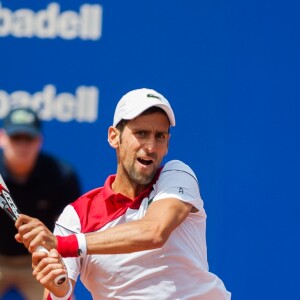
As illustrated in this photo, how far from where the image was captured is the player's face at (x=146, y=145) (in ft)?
13.0

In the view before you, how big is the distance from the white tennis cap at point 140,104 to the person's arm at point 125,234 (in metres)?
0.41

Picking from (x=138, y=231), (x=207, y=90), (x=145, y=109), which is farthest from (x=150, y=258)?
(x=207, y=90)

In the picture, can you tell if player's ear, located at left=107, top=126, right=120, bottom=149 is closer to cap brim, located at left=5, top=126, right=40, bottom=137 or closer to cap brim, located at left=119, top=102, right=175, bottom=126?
cap brim, located at left=119, top=102, right=175, bottom=126

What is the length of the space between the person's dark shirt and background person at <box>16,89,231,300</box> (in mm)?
1235

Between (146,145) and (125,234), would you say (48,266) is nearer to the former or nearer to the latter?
(125,234)

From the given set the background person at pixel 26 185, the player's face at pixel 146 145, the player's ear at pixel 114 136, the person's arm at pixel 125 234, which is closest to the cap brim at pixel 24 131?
the background person at pixel 26 185

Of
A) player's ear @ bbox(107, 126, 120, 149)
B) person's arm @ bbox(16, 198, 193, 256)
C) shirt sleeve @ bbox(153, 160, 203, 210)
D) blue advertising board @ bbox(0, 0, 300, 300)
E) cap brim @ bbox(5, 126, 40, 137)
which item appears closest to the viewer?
person's arm @ bbox(16, 198, 193, 256)

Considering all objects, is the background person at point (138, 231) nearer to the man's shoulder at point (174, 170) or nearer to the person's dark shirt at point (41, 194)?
the man's shoulder at point (174, 170)

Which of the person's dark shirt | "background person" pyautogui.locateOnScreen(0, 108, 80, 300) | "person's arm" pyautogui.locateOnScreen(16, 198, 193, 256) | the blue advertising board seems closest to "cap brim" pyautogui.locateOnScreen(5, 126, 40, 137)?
"background person" pyautogui.locateOnScreen(0, 108, 80, 300)

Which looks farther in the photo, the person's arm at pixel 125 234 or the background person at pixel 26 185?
the background person at pixel 26 185

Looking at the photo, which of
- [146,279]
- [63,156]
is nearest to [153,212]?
[146,279]

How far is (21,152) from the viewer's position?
5.35 metres

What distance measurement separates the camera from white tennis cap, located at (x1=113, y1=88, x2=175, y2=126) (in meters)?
3.93

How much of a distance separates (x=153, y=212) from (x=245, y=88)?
8.18ft
